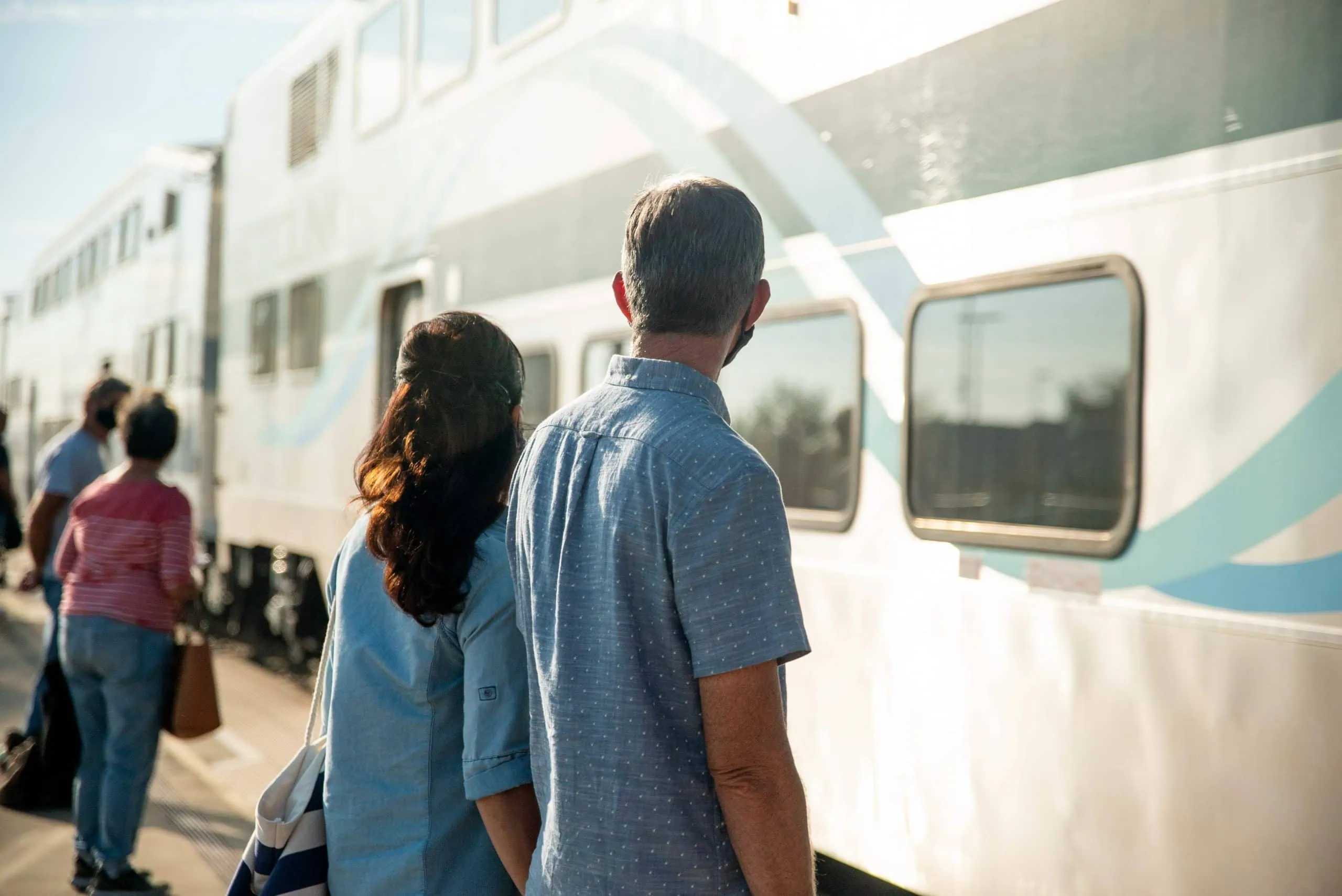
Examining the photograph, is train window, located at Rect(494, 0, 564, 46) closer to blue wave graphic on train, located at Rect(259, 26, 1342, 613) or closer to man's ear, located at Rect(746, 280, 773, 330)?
blue wave graphic on train, located at Rect(259, 26, 1342, 613)

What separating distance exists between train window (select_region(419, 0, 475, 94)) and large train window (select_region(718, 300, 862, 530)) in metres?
2.71

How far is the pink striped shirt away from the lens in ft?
14.7

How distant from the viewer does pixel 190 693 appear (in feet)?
14.9

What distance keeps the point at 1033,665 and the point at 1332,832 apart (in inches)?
30.4

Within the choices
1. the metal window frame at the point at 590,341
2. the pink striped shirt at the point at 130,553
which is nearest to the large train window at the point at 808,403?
the metal window frame at the point at 590,341

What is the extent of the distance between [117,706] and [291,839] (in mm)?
2651

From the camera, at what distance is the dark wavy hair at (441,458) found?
6.69 ft

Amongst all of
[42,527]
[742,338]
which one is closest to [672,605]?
[742,338]

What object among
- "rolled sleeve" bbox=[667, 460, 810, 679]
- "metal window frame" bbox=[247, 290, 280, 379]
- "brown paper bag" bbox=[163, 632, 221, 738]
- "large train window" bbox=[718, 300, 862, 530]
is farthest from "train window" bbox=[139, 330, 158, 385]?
"rolled sleeve" bbox=[667, 460, 810, 679]

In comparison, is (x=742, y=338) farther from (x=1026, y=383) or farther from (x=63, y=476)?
(x=63, y=476)

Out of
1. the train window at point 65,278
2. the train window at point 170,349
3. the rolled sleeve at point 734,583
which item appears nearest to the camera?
the rolled sleeve at point 734,583

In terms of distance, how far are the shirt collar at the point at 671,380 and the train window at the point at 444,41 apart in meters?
4.75

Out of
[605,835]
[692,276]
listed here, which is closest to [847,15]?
[692,276]

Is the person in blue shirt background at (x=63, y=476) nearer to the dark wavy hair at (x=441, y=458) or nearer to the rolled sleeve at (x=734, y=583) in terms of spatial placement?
the dark wavy hair at (x=441, y=458)
